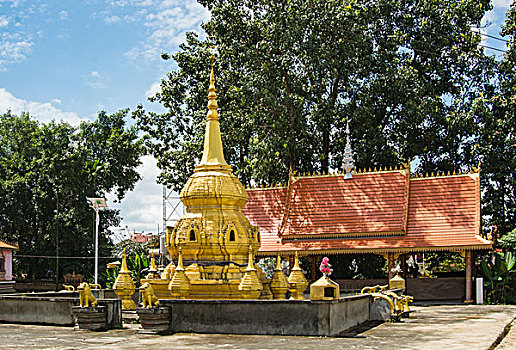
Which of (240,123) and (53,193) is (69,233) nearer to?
(53,193)

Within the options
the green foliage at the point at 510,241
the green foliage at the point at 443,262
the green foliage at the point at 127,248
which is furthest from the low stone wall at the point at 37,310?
the green foliage at the point at 127,248

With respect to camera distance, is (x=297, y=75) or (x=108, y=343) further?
(x=297, y=75)

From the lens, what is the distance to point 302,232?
25.5 metres

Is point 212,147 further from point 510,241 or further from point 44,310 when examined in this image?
point 510,241

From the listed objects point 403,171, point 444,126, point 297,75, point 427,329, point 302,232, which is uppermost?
point 297,75

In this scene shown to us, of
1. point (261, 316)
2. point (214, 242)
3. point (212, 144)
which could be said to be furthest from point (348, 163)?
point (261, 316)

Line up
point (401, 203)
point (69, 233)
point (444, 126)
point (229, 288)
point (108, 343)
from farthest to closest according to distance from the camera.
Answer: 1. point (69, 233)
2. point (444, 126)
3. point (401, 203)
4. point (229, 288)
5. point (108, 343)

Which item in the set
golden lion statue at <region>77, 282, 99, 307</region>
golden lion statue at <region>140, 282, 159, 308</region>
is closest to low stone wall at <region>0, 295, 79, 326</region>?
golden lion statue at <region>77, 282, 99, 307</region>

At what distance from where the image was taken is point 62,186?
4094cm

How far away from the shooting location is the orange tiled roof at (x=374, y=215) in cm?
2373

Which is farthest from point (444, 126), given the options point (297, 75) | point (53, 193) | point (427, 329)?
point (53, 193)

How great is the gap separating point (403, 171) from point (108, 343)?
16956mm

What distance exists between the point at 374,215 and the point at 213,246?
1026 centimetres

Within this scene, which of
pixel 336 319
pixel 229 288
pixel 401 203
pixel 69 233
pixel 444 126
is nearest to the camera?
pixel 336 319
